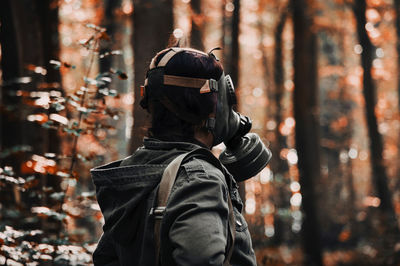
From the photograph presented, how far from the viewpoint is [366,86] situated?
1711cm

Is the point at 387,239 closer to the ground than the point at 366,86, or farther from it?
closer to the ground

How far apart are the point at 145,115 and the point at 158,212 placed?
2.16ft

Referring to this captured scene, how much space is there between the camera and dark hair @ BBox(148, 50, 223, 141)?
8.45ft

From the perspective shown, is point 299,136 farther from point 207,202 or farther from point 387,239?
point 207,202

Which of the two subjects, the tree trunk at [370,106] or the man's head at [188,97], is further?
the tree trunk at [370,106]

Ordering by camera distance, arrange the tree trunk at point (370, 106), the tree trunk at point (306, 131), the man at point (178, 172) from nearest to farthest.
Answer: the man at point (178, 172)
the tree trunk at point (306, 131)
the tree trunk at point (370, 106)

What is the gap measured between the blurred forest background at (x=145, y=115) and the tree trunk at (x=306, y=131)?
3 cm

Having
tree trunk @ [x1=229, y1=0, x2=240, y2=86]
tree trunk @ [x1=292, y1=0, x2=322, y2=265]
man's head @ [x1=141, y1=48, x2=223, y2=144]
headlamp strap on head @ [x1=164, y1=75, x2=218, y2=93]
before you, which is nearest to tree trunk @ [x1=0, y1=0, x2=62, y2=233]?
man's head @ [x1=141, y1=48, x2=223, y2=144]

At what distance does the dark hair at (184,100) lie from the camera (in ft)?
8.45

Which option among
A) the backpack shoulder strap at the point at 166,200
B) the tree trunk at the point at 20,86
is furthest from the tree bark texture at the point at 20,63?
the backpack shoulder strap at the point at 166,200

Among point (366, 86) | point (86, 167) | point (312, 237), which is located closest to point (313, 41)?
point (366, 86)

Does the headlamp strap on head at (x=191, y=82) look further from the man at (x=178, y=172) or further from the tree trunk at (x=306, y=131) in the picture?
the tree trunk at (x=306, y=131)

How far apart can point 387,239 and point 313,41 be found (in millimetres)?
6273

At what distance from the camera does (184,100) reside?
8.43ft
